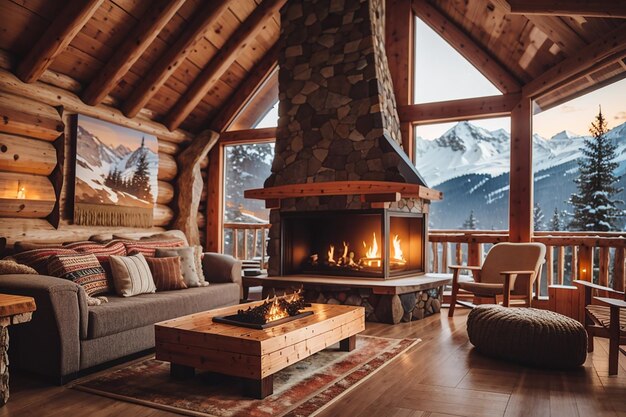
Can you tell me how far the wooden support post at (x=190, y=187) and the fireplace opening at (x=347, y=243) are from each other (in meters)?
1.69

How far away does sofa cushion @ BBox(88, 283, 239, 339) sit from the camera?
325cm

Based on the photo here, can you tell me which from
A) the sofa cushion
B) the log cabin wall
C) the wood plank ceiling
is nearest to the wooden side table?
the sofa cushion

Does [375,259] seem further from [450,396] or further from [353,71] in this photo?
[450,396]

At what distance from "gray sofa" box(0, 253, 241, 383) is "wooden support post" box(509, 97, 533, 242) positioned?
4.10 meters

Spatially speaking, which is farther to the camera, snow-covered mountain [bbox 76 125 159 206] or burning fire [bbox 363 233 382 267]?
burning fire [bbox 363 233 382 267]

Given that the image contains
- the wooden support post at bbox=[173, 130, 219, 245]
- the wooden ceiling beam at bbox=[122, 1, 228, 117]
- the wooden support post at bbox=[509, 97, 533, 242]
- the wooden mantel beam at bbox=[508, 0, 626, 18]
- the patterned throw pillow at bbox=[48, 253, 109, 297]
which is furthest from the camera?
the wooden support post at bbox=[173, 130, 219, 245]

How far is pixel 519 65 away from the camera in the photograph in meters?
5.73

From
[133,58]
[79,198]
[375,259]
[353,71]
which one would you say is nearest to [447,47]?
[353,71]

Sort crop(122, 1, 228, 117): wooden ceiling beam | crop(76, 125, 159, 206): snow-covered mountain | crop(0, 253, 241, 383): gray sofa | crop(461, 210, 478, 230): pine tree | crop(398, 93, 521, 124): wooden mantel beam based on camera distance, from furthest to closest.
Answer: crop(461, 210, 478, 230): pine tree < crop(398, 93, 521, 124): wooden mantel beam < crop(122, 1, 228, 117): wooden ceiling beam < crop(76, 125, 159, 206): snow-covered mountain < crop(0, 253, 241, 383): gray sofa

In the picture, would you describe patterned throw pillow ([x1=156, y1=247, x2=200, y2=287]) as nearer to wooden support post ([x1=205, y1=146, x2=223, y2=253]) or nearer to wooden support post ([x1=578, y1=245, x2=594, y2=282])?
wooden support post ([x1=205, y1=146, x2=223, y2=253])

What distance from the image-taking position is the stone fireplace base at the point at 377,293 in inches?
193

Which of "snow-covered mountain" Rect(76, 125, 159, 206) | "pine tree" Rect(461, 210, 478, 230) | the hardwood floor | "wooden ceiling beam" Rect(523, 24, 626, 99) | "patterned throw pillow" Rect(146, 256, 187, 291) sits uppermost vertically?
"wooden ceiling beam" Rect(523, 24, 626, 99)

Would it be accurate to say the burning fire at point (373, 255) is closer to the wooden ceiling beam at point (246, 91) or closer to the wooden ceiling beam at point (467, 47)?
the wooden ceiling beam at point (467, 47)

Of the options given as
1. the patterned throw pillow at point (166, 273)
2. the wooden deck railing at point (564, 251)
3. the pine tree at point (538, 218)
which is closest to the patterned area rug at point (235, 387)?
the patterned throw pillow at point (166, 273)
